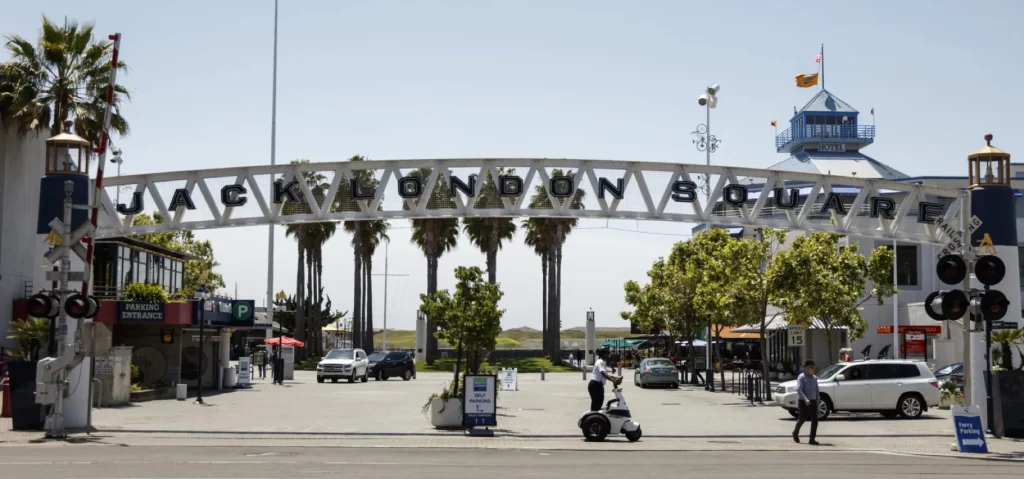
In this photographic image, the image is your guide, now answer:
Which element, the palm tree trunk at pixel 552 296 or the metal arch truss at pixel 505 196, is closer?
the metal arch truss at pixel 505 196

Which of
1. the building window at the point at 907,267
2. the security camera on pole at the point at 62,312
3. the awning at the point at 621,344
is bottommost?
the awning at the point at 621,344

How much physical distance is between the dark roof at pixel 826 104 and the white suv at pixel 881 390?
168ft

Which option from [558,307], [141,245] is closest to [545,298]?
[558,307]

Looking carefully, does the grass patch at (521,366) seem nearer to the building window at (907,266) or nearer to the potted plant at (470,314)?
the building window at (907,266)

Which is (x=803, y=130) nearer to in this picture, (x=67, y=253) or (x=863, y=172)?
(x=863, y=172)

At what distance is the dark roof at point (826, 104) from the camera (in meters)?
76.8

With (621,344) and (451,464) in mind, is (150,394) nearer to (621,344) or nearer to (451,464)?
(451,464)

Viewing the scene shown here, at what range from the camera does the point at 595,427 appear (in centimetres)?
2159

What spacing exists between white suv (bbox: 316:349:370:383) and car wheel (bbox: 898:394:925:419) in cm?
2978

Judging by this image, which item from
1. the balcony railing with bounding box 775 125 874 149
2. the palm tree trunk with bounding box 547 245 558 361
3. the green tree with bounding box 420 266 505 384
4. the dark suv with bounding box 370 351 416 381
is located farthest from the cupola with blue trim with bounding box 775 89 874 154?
the green tree with bounding box 420 266 505 384

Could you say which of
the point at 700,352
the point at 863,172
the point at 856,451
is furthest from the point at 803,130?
the point at 856,451

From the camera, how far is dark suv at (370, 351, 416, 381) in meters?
55.9

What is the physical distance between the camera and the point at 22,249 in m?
35.3

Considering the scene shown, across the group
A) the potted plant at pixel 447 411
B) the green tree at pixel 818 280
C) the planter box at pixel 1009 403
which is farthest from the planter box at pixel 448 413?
the green tree at pixel 818 280
